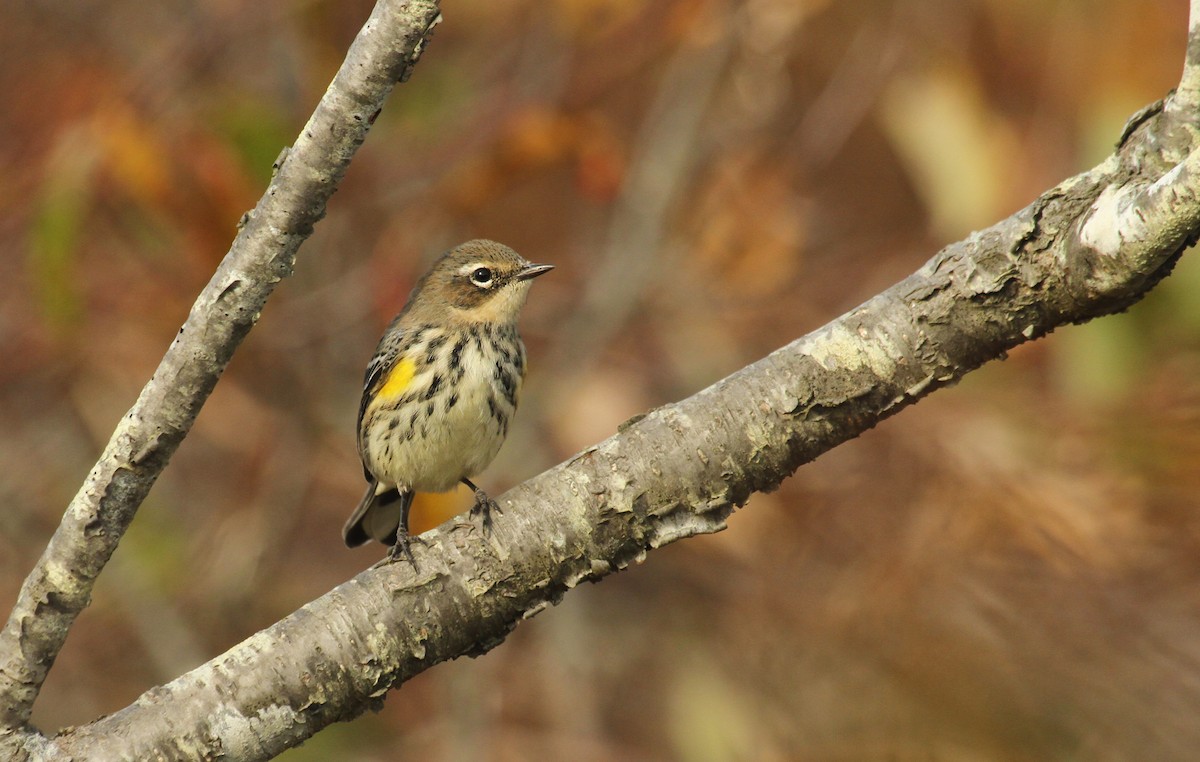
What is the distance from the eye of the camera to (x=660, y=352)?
6.20 metres

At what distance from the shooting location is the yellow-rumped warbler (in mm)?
4434

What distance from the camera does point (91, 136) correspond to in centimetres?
446

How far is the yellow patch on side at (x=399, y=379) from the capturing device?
14.9 feet

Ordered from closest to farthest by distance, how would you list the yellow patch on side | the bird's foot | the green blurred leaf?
the bird's foot → the green blurred leaf → the yellow patch on side

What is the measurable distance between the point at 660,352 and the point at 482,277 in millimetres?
1633

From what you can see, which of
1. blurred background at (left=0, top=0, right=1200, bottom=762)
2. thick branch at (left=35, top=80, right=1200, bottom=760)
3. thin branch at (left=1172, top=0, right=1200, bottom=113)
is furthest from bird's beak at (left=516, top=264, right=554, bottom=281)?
thin branch at (left=1172, top=0, right=1200, bottom=113)

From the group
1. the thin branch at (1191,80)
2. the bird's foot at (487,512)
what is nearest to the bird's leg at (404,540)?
the bird's foot at (487,512)

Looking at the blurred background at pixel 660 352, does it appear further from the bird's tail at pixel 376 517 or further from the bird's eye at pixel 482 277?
the bird's eye at pixel 482 277

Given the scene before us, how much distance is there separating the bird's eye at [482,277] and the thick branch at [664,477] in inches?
78.7

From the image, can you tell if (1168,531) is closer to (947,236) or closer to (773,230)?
(947,236)

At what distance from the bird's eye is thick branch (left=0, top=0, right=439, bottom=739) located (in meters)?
2.19

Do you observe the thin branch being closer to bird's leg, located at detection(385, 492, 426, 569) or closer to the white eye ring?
bird's leg, located at detection(385, 492, 426, 569)

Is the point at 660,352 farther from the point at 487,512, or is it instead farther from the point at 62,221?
the point at 487,512

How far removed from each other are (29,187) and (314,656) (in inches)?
130
